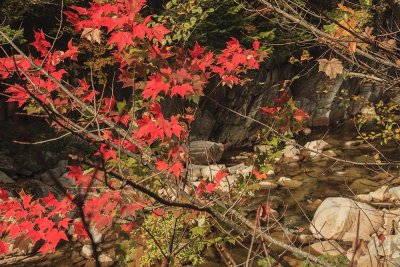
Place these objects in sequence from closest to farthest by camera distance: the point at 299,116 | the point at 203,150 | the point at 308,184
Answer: the point at 299,116 → the point at 308,184 → the point at 203,150

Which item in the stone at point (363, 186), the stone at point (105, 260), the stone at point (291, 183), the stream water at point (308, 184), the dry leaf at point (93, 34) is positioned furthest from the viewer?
the stone at point (291, 183)

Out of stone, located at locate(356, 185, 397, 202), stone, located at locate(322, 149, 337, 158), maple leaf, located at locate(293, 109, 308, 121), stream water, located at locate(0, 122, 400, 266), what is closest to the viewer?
maple leaf, located at locate(293, 109, 308, 121)

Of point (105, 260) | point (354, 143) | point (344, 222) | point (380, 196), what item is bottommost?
point (354, 143)

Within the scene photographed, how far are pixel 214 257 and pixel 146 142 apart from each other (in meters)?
3.47

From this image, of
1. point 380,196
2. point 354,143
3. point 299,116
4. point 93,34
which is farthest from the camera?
point 354,143

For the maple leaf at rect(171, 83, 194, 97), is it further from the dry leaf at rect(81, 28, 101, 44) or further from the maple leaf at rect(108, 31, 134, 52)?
the dry leaf at rect(81, 28, 101, 44)

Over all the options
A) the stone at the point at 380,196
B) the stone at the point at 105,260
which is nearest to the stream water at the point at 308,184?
the stone at the point at 380,196

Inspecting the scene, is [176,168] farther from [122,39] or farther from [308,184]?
[308,184]

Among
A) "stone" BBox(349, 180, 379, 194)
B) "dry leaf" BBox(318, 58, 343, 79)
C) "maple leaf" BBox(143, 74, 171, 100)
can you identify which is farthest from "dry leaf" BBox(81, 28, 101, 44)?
"stone" BBox(349, 180, 379, 194)

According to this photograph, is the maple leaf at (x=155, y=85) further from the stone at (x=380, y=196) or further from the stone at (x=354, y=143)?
the stone at (x=354, y=143)

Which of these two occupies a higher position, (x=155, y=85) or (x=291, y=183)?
(x=155, y=85)

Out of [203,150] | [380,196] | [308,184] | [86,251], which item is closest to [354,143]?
[308,184]

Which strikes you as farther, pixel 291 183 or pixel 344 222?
pixel 291 183

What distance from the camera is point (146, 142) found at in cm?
319
